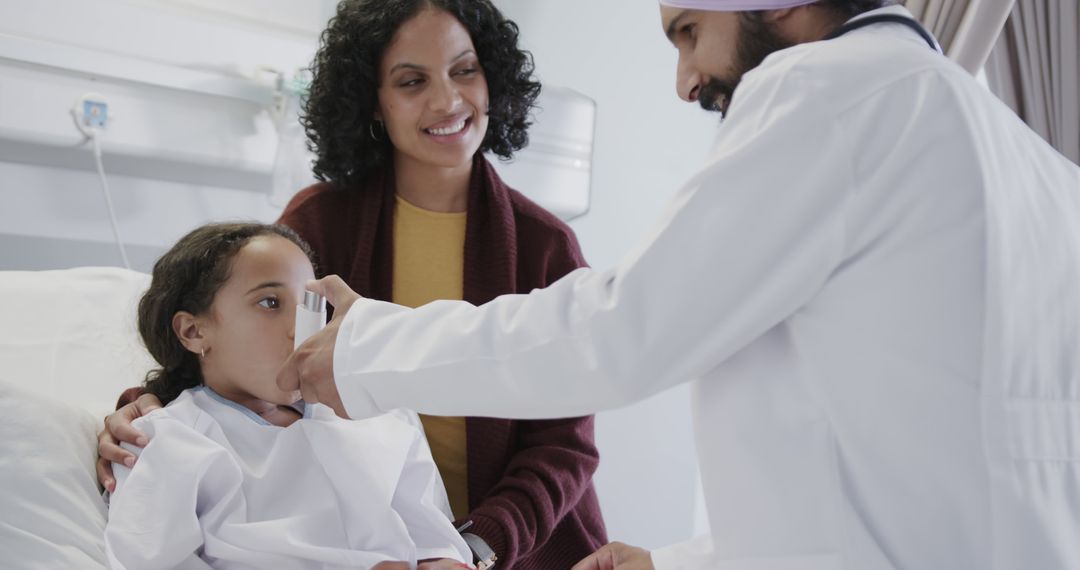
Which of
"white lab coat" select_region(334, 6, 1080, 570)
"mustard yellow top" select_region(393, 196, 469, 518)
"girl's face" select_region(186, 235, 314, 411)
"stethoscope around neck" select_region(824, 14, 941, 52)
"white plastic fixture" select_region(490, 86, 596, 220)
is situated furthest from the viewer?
"white plastic fixture" select_region(490, 86, 596, 220)

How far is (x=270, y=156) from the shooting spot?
255cm

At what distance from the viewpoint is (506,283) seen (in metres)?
1.96

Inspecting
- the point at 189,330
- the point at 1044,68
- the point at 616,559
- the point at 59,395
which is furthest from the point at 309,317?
the point at 1044,68

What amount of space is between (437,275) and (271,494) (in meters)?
0.62

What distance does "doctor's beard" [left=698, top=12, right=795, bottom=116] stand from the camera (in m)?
1.31

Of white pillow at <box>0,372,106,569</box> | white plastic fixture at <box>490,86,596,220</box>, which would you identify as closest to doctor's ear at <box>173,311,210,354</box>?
white pillow at <box>0,372,106,569</box>

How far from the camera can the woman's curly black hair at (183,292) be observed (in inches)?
67.5

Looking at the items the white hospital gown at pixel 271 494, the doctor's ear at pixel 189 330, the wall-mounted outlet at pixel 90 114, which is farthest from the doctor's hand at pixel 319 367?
the wall-mounted outlet at pixel 90 114

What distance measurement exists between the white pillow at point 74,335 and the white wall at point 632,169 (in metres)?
1.56

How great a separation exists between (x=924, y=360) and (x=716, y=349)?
22 cm

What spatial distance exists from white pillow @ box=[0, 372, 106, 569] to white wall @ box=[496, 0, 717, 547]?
197 centimetres

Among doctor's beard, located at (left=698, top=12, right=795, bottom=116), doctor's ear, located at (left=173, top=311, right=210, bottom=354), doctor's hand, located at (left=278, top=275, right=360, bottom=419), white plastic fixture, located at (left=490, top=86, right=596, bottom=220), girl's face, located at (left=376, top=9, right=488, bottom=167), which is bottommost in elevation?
doctor's ear, located at (left=173, top=311, right=210, bottom=354)

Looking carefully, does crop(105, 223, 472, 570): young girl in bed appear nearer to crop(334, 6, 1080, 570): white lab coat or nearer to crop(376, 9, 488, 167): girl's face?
crop(376, 9, 488, 167): girl's face

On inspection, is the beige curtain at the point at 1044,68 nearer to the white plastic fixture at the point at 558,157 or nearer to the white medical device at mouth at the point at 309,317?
the white plastic fixture at the point at 558,157
